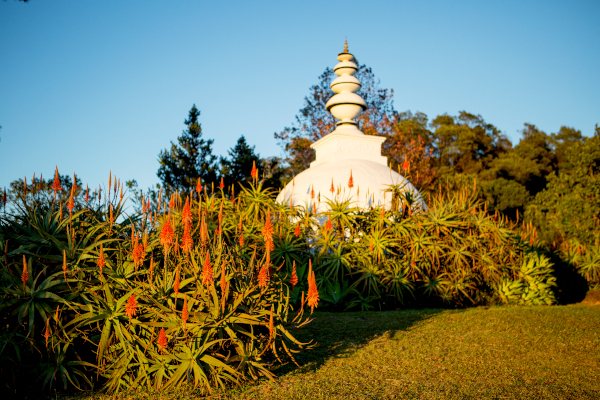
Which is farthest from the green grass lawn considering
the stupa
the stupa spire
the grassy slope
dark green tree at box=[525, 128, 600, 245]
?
dark green tree at box=[525, 128, 600, 245]

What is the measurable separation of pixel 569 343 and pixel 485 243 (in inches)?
128

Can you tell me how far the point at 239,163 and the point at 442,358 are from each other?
49.1 ft

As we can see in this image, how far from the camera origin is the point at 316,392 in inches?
161

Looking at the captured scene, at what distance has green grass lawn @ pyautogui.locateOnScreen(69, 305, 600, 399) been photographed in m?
4.17

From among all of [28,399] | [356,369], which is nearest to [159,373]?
[28,399]

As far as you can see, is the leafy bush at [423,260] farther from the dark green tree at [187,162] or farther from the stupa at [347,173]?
the dark green tree at [187,162]

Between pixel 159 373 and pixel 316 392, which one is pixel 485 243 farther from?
pixel 159 373

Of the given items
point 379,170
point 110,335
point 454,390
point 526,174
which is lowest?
point 454,390

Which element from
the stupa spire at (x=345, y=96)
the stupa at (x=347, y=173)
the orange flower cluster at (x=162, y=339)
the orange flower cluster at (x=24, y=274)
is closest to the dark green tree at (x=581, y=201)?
the stupa at (x=347, y=173)

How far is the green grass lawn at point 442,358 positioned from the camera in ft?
13.7

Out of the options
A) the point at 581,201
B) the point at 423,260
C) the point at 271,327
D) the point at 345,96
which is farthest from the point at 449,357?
the point at 581,201

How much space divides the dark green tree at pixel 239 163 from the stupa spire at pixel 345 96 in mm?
7976

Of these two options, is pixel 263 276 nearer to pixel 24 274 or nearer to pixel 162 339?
pixel 162 339

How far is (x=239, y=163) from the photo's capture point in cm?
1952
